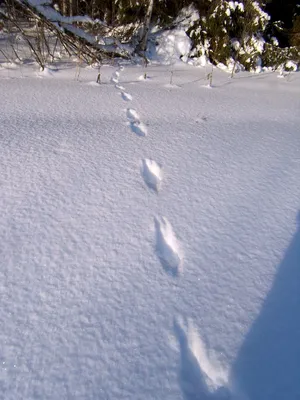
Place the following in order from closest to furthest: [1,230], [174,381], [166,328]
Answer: [174,381]
[166,328]
[1,230]

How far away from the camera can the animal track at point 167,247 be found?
3.35ft

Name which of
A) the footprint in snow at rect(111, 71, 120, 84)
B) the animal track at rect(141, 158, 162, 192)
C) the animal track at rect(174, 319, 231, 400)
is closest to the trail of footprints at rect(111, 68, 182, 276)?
the animal track at rect(141, 158, 162, 192)

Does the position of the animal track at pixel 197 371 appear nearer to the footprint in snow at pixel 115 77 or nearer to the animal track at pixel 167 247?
the animal track at pixel 167 247

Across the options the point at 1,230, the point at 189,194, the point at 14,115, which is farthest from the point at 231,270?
the point at 14,115

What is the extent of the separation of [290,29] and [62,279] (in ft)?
20.7

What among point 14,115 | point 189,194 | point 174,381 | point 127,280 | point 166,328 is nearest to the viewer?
point 174,381

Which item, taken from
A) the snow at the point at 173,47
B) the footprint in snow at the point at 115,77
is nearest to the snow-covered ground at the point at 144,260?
the footprint in snow at the point at 115,77

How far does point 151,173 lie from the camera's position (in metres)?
1.55

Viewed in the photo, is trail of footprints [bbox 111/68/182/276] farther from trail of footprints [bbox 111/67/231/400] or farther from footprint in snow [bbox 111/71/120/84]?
footprint in snow [bbox 111/71/120/84]

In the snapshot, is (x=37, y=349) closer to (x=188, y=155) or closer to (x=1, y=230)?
(x=1, y=230)

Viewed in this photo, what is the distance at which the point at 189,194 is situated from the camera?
1.40 m

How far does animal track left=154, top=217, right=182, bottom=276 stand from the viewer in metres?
1.02

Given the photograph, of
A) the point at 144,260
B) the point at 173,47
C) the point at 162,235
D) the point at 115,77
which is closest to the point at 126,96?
the point at 115,77

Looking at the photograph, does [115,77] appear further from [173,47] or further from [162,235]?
[162,235]
